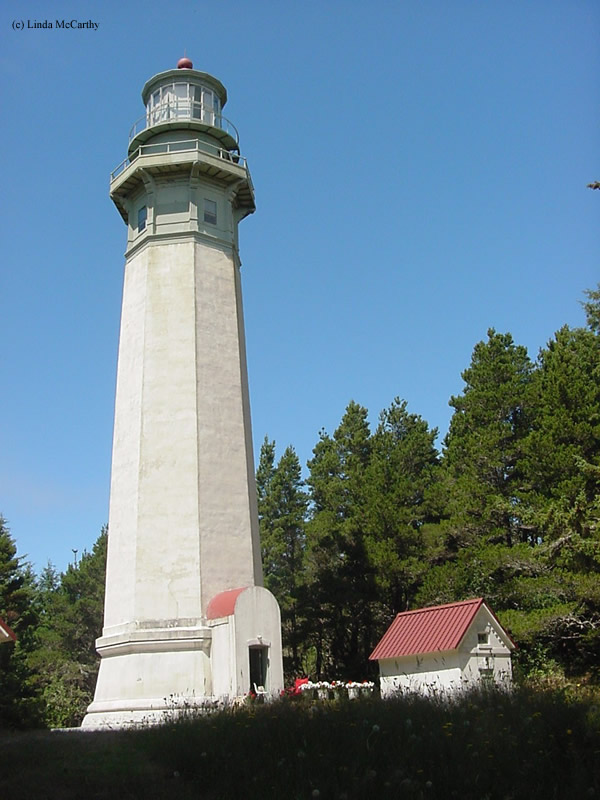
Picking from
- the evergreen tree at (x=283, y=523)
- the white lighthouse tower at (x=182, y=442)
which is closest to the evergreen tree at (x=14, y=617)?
the white lighthouse tower at (x=182, y=442)

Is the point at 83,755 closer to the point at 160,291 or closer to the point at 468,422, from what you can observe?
the point at 160,291

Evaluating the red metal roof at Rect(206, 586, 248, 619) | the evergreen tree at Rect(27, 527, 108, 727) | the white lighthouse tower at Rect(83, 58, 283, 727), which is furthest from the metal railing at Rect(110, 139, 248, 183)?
the evergreen tree at Rect(27, 527, 108, 727)

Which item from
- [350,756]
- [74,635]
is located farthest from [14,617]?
[350,756]

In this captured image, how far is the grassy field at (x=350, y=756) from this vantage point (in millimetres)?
8594

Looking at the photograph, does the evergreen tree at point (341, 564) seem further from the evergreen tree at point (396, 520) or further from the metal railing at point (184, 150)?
the metal railing at point (184, 150)

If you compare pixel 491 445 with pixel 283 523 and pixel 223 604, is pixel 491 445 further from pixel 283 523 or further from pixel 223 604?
pixel 283 523

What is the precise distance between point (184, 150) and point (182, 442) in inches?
379

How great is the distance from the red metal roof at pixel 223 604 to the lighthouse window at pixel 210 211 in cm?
1182

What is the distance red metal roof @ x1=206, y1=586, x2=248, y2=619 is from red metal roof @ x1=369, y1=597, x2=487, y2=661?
4.45 metres

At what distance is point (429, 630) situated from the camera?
2084 cm

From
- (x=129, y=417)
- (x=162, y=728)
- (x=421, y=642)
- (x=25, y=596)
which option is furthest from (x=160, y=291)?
(x=25, y=596)

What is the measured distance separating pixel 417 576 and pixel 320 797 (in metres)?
24.0

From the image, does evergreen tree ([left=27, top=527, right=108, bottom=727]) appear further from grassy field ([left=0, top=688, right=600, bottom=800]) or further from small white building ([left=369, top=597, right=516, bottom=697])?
grassy field ([left=0, top=688, right=600, bottom=800])

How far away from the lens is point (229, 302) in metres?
24.6
